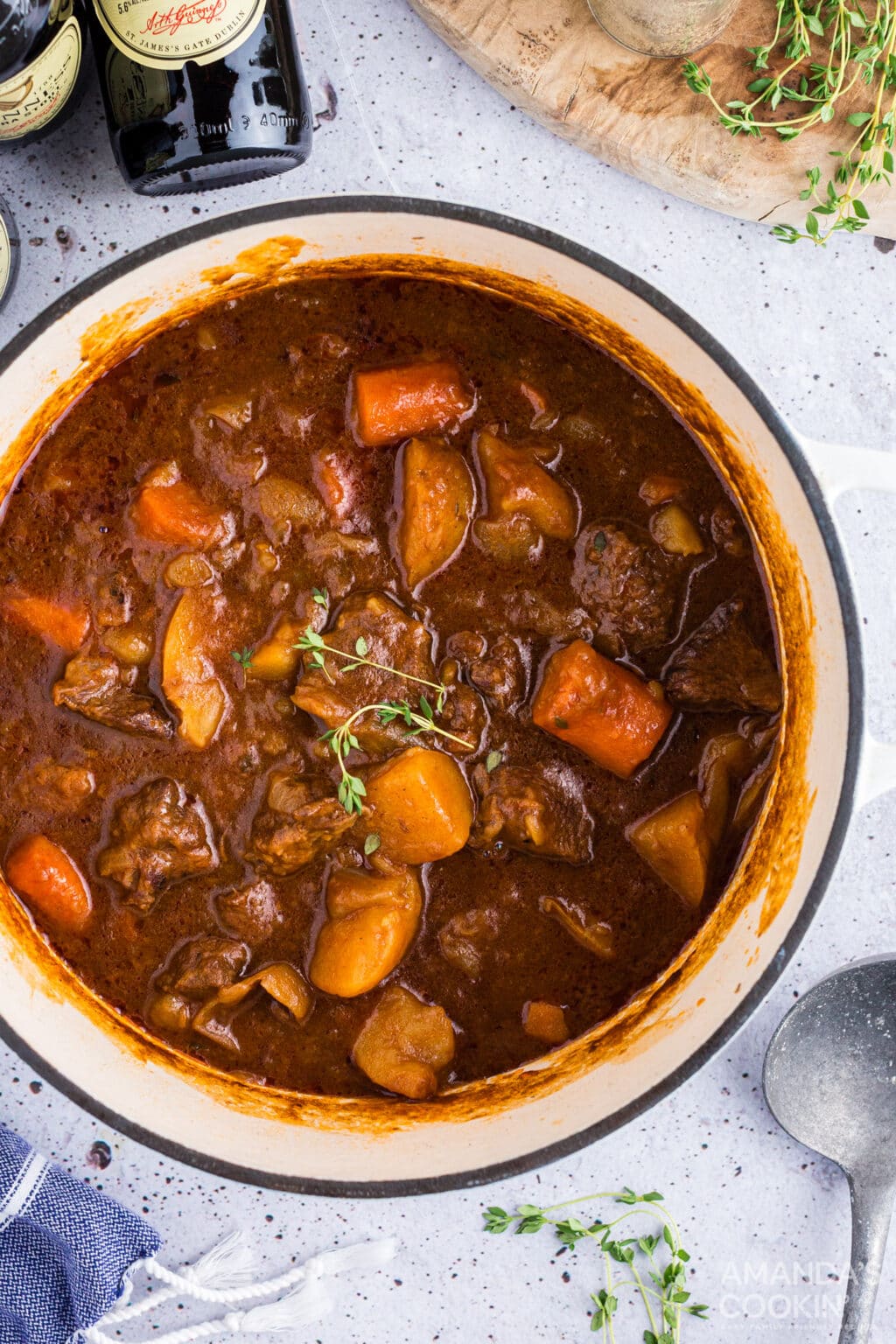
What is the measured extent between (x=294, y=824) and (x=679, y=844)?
890 millimetres

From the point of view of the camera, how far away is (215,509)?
242cm

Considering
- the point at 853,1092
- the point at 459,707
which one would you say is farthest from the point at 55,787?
the point at 853,1092

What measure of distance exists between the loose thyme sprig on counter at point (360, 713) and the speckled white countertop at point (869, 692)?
97cm

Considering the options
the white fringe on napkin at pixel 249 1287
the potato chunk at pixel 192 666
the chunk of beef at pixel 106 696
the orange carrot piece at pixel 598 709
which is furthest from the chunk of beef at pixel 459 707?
the white fringe on napkin at pixel 249 1287

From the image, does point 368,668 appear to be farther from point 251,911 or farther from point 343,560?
point 251,911

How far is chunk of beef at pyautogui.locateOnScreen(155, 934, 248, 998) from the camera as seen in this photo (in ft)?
8.09

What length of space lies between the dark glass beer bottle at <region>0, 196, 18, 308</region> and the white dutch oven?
150mm

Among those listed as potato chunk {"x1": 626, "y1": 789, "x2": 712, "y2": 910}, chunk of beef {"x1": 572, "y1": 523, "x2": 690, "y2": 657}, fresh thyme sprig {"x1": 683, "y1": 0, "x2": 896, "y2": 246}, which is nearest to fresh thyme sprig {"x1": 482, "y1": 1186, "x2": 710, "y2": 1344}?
potato chunk {"x1": 626, "y1": 789, "x2": 712, "y2": 910}

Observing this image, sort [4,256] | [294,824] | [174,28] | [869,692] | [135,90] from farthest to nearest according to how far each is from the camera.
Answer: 1. [869,692]
2. [294,824]
3. [4,256]
4. [135,90]
5. [174,28]

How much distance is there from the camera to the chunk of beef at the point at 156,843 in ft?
7.90

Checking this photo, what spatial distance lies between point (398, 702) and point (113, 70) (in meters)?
1.44

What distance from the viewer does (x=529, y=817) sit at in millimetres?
2408

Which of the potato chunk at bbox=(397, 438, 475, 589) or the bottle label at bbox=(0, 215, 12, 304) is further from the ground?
the bottle label at bbox=(0, 215, 12, 304)

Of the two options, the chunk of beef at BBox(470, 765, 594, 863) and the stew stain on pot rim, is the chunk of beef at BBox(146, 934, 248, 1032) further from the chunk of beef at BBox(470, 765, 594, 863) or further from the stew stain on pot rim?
the chunk of beef at BBox(470, 765, 594, 863)
